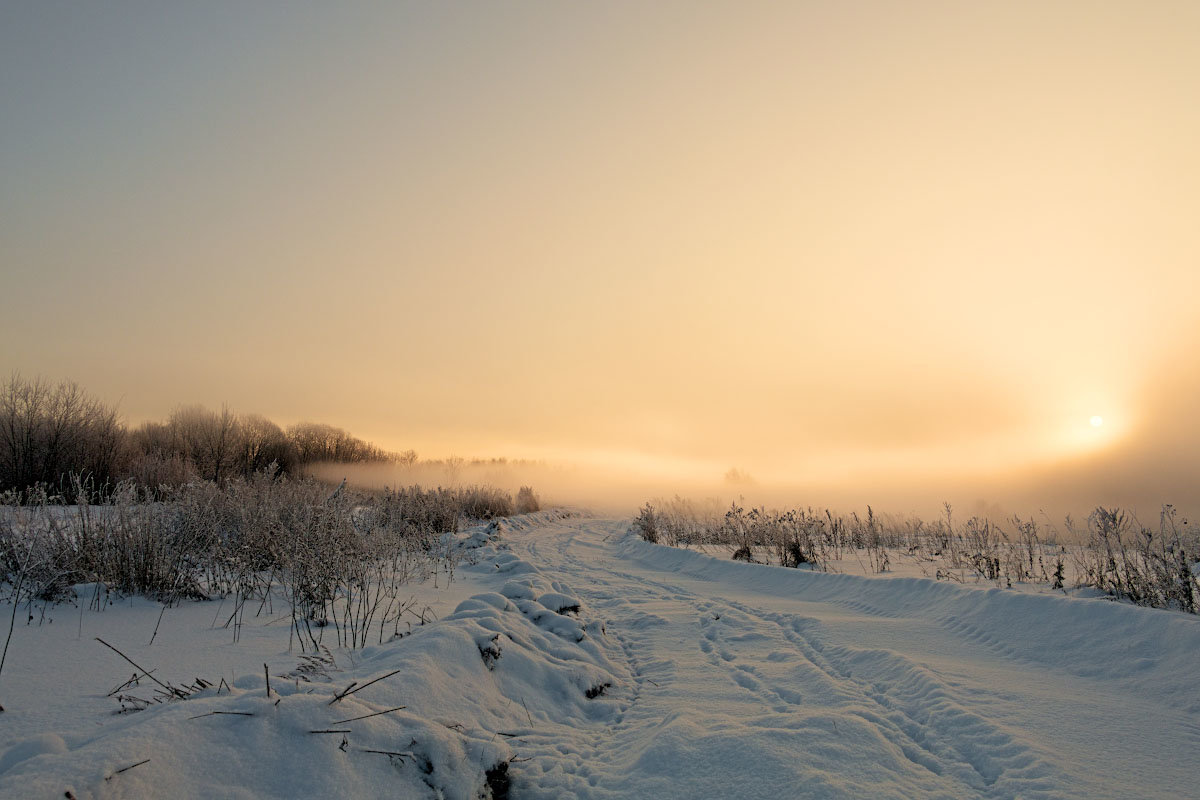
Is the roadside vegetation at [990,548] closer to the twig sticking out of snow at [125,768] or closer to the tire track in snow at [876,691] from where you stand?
the tire track in snow at [876,691]

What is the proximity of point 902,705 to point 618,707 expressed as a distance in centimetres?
199

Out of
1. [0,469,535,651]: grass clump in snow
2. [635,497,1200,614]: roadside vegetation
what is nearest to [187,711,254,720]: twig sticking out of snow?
[0,469,535,651]: grass clump in snow

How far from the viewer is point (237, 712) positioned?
98.2 inches

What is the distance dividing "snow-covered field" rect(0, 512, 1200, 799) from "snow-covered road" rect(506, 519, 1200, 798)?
19 millimetres

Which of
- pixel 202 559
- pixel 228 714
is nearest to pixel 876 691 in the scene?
pixel 228 714

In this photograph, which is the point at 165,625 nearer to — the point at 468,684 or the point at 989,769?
the point at 468,684

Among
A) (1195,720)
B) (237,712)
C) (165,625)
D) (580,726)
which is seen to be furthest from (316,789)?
(1195,720)

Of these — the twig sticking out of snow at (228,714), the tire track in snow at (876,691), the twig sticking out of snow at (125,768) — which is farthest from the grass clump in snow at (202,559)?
the tire track in snow at (876,691)

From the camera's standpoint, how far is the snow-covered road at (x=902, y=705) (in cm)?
292

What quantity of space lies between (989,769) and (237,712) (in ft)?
12.5

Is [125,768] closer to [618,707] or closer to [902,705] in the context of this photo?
[618,707]

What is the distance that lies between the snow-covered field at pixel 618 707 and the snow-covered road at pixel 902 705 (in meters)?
0.02

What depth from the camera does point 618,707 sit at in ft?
13.9

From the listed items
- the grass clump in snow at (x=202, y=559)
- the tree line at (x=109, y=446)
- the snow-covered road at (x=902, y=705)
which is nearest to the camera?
the snow-covered road at (x=902, y=705)
